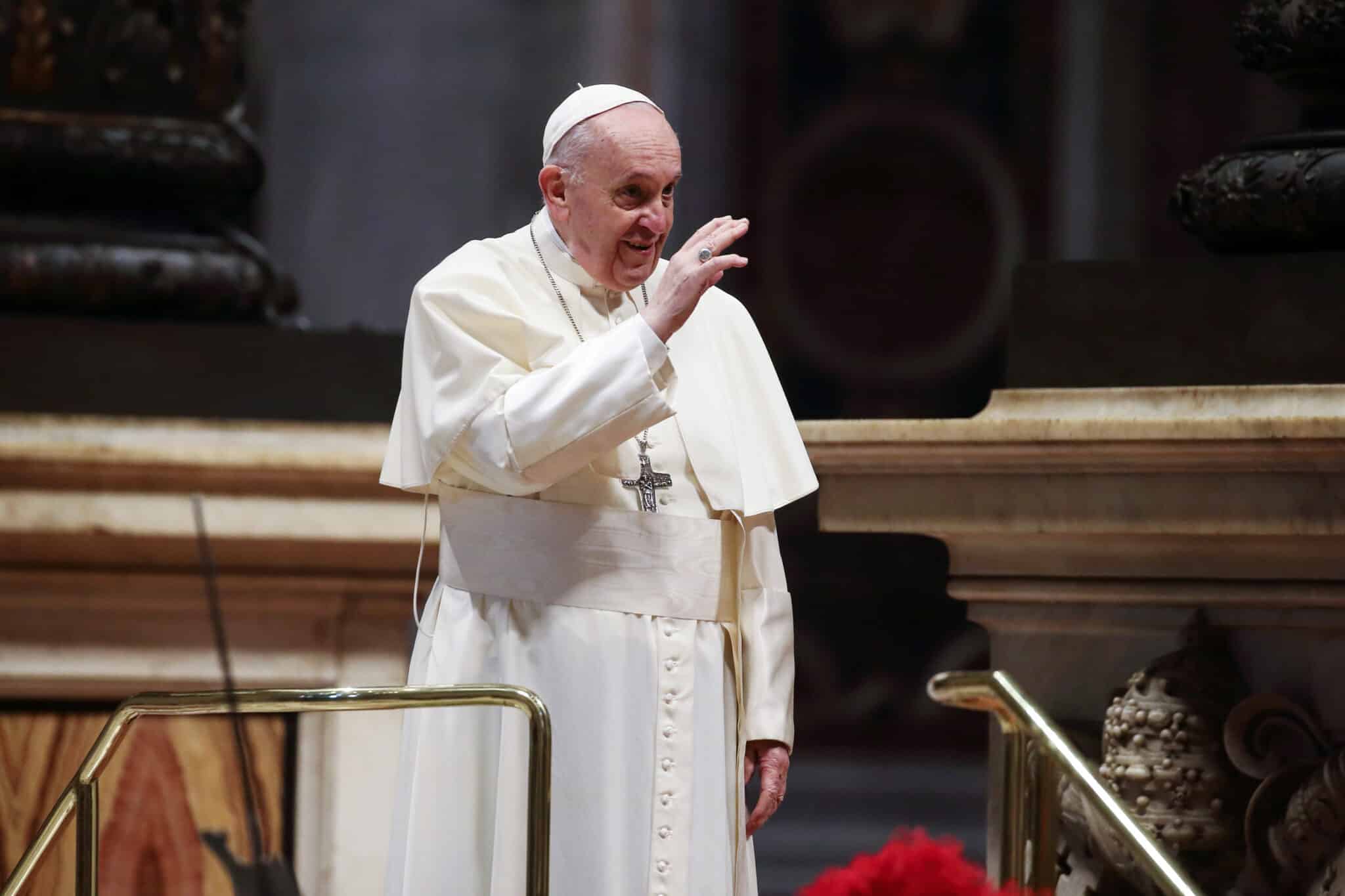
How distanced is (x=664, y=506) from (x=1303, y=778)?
1151 millimetres

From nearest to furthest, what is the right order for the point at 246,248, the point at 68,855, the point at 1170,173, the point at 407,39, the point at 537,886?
the point at 537,886 → the point at 68,855 → the point at 246,248 → the point at 407,39 → the point at 1170,173

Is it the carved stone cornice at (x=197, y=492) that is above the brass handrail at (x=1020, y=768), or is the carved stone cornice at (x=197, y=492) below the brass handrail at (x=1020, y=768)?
above

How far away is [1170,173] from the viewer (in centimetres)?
888

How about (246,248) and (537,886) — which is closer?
(537,886)

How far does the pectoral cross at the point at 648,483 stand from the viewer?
3.80 m

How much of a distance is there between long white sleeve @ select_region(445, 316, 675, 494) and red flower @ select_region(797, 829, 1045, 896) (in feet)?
3.21

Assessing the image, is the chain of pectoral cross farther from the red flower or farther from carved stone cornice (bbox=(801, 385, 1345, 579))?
the red flower

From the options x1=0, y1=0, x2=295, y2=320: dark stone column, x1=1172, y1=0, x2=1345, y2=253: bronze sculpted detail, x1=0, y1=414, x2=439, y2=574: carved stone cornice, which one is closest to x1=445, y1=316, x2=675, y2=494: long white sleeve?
x1=1172, y1=0, x2=1345, y2=253: bronze sculpted detail

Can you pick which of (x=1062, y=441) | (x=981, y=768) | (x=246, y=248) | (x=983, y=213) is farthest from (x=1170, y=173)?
(x=1062, y=441)

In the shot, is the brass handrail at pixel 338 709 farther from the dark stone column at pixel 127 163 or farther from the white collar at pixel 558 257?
the dark stone column at pixel 127 163

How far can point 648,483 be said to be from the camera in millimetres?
3812

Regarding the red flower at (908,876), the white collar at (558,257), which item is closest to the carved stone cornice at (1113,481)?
the white collar at (558,257)

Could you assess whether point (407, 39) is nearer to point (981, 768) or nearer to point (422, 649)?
point (981, 768)

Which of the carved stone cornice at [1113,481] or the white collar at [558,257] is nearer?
the white collar at [558,257]
